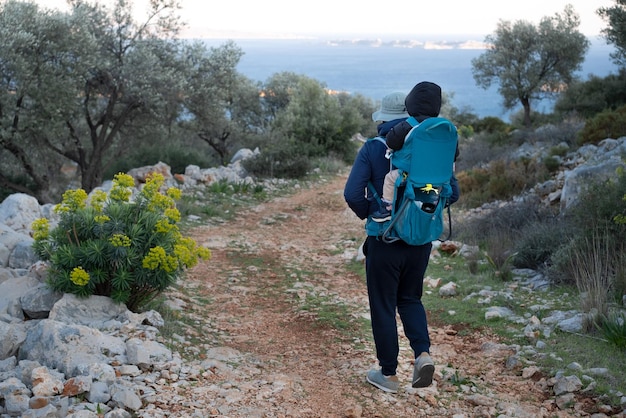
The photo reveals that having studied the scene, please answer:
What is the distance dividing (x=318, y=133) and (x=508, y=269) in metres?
14.1

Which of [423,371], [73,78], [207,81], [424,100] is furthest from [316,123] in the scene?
[423,371]

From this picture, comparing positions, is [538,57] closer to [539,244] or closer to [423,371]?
[539,244]

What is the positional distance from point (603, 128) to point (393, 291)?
11907 mm

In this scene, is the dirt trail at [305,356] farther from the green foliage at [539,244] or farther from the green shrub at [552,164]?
the green shrub at [552,164]

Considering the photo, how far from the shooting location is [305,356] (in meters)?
5.40

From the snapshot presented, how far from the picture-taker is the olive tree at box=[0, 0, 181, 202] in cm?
1417

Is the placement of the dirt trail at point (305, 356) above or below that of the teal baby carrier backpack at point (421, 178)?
below

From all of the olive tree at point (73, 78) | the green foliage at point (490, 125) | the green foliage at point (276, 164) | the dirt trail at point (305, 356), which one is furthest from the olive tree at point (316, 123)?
the dirt trail at point (305, 356)

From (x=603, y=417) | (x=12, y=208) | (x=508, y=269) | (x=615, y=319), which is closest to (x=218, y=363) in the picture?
(x=603, y=417)

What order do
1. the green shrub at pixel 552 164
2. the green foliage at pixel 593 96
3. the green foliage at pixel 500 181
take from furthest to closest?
the green foliage at pixel 593 96, the green shrub at pixel 552 164, the green foliage at pixel 500 181

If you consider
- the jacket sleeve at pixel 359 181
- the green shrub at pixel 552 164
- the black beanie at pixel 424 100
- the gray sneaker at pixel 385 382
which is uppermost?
the black beanie at pixel 424 100

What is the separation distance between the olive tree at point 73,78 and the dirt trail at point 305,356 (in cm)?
783

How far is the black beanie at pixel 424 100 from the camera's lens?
13.4 ft

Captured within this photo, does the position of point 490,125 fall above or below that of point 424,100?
below
